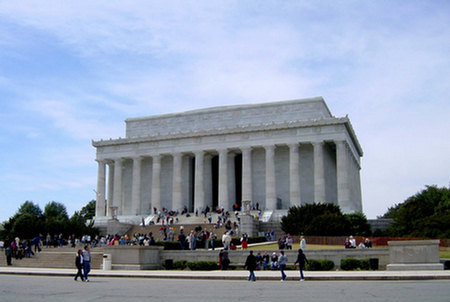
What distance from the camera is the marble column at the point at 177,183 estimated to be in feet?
239

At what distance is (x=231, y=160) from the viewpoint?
Answer: 73.7 m

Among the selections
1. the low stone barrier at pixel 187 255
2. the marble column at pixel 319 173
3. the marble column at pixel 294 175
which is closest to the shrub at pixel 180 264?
the low stone barrier at pixel 187 255

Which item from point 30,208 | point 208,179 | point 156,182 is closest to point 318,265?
point 208,179

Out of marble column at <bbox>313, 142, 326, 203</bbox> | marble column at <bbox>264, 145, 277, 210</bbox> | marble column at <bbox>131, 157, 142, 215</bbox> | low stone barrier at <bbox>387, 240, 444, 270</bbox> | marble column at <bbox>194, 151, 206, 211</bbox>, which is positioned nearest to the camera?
low stone barrier at <bbox>387, 240, 444, 270</bbox>

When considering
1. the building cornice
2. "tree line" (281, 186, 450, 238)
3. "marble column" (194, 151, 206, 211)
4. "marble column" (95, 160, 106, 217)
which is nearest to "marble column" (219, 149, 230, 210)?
"marble column" (194, 151, 206, 211)

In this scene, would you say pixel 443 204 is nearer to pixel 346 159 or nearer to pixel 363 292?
pixel 346 159

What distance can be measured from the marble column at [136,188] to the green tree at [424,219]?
116 feet

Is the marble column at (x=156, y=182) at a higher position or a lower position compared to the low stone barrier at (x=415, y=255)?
higher

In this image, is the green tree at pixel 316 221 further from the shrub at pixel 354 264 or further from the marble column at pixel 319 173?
the shrub at pixel 354 264

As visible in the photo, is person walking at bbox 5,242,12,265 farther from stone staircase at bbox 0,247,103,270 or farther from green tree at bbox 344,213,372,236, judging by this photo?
green tree at bbox 344,213,372,236

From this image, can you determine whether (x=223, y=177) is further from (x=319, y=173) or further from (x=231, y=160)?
(x=319, y=173)

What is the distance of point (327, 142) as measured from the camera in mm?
68062

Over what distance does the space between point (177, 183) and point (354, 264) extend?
45098 millimetres

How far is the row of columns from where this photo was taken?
217 ft
